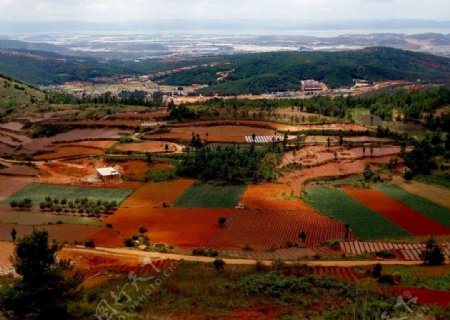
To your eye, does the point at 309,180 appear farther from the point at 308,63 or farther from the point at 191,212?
the point at 308,63

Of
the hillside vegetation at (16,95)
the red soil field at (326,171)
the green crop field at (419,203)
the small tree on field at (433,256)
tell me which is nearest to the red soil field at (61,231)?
the red soil field at (326,171)

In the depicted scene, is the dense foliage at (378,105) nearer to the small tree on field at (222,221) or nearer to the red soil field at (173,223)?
the red soil field at (173,223)

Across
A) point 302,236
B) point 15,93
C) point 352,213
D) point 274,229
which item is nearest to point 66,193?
point 274,229

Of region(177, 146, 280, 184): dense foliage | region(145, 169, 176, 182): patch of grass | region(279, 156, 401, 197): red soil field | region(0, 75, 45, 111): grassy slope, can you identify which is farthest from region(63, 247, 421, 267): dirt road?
region(0, 75, 45, 111): grassy slope

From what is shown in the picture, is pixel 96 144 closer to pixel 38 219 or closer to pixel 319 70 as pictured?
pixel 38 219

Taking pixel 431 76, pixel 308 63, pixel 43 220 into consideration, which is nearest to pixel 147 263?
pixel 43 220

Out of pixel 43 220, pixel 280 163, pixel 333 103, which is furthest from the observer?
pixel 333 103
